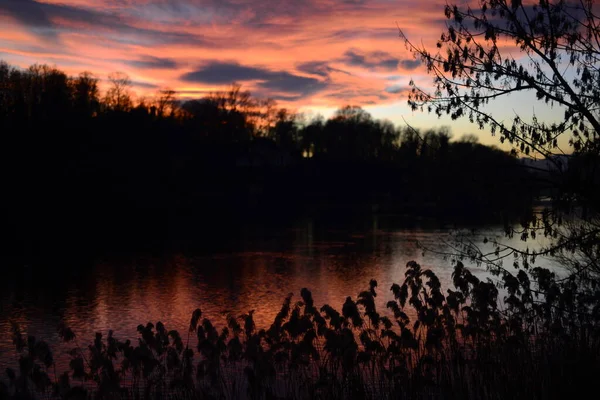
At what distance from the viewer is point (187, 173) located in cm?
7931

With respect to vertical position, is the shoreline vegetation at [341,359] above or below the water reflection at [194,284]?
above

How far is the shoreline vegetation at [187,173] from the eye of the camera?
9773 mm

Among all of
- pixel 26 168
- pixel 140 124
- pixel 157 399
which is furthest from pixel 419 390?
pixel 140 124

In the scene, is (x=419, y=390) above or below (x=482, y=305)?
below

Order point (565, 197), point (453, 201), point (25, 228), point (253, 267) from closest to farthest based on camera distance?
point (565, 197) → point (453, 201) → point (253, 267) → point (25, 228)

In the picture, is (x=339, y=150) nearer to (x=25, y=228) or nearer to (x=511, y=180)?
(x=25, y=228)

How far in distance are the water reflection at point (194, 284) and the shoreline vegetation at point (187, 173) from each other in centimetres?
459

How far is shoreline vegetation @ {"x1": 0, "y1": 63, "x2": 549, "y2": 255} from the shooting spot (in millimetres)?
9773

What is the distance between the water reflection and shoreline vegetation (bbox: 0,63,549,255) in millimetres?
4595

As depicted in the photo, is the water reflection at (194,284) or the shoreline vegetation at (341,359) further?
the water reflection at (194,284)

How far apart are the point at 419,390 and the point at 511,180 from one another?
3.72 m

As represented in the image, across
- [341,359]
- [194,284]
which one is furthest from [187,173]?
[341,359]

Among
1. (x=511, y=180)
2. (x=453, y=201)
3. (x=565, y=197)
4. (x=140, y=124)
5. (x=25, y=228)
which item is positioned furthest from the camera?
(x=140, y=124)

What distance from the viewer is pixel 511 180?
31.1 feet
